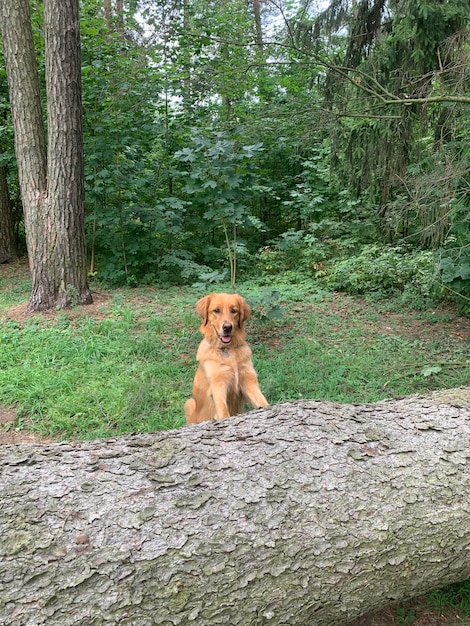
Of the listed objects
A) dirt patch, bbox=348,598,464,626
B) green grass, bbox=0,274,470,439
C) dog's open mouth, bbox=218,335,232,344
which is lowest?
dirt patch, bbox=348,598,464,626

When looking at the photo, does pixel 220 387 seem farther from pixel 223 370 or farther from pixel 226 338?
pixel 226 338

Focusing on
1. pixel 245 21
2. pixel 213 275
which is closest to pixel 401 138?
pixel 213 275

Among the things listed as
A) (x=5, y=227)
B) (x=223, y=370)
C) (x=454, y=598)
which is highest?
(x=5, y=227)

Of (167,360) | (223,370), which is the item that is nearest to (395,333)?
(167,360)

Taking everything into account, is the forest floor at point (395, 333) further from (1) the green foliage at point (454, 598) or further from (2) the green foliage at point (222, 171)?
(2) the green foliage at point (222, 171)

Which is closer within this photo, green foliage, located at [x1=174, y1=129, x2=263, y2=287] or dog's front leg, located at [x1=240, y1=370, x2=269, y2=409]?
dog's front leg, located at [x1=240, y1=370, x2=269, y2=409]

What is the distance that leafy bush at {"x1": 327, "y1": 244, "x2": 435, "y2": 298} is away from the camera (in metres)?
7.87

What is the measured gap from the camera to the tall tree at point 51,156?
6.36 metres

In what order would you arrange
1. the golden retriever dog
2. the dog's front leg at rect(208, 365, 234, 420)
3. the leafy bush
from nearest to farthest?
the dog's front leg at rect(208, 365, 234, 420) < the golden retriever dog < the leafy bush

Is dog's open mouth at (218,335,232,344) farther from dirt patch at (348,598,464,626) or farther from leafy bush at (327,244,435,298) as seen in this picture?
leafy bush at (327,244,435,298)

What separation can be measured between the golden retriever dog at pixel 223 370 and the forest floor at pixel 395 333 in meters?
1.32

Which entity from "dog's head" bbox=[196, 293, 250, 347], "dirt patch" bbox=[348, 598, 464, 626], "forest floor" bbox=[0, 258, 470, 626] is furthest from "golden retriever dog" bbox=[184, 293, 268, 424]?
"dirt patch" bbox=[348, 598, 464, 626]

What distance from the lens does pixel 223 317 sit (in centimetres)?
368

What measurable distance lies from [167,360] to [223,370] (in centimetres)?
172
